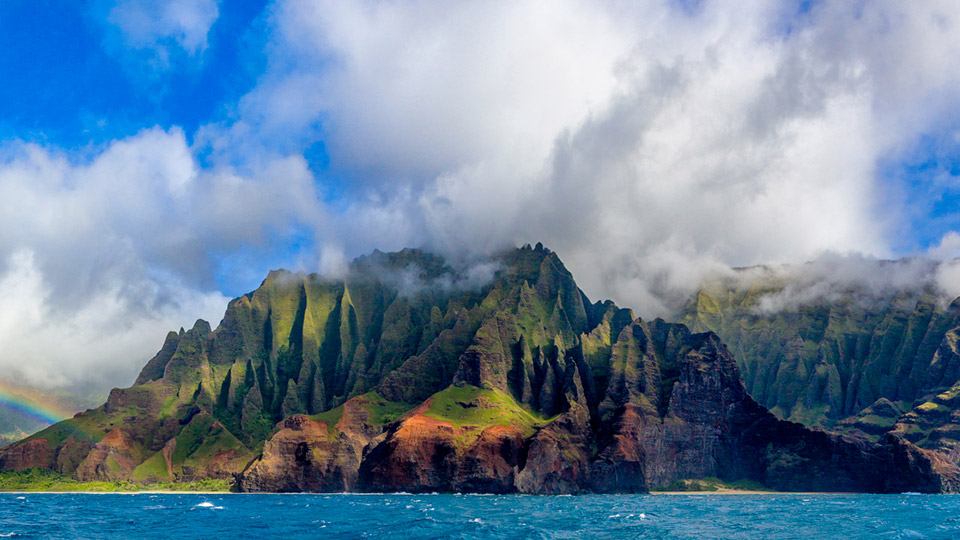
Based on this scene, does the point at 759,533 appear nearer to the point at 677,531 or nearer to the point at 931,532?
the point at 677,531

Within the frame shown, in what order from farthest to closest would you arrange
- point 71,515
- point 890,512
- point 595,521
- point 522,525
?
point 890,512
point 71,515
point 595,521
point 522,525

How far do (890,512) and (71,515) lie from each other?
16565 centimetres

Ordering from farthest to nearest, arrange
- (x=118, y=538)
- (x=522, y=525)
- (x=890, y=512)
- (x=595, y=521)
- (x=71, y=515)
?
(x=890, y=512) → (x=71, y=515) → (x=595, y=521) → (x=522, y=525) → (x=118, y=538)

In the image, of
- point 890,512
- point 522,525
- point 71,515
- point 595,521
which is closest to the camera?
point 522,525

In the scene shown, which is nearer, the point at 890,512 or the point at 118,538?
the point at 118,538

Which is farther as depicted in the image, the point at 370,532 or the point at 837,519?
the point at 837,519

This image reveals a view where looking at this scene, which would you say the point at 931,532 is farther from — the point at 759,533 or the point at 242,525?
the point at 242,525

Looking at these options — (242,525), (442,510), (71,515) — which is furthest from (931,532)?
(71,515)

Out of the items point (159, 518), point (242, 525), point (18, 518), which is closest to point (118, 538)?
point (242, 525)

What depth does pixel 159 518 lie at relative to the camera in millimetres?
148250

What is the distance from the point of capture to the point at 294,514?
163500 mm

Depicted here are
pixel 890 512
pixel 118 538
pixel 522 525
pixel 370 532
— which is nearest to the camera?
pixel 118 538

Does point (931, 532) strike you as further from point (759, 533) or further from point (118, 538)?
point (118, 538)

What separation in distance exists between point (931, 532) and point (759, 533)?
2470 cm
